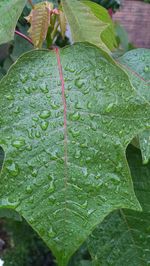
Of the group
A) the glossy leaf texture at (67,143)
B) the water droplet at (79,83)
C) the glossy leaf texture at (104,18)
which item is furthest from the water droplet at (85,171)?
the glossy leaf texture at (104,18)

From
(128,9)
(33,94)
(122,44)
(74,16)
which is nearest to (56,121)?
(33,94)

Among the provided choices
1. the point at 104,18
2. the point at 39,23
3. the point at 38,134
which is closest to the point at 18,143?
the point at 38,134

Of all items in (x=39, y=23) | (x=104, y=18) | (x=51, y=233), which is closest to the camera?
(x=51, y=233)

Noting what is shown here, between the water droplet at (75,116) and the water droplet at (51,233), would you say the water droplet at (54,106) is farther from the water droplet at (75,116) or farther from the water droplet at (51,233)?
the water droplet at (51,233)

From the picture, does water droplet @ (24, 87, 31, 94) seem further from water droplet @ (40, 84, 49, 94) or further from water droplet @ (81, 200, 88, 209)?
water droplet @ (81, 200, 88, 209)

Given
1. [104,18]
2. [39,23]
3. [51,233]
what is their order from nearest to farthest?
[51,233] → [39,23] → [104,18]

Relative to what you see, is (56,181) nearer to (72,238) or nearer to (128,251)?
(72,238)

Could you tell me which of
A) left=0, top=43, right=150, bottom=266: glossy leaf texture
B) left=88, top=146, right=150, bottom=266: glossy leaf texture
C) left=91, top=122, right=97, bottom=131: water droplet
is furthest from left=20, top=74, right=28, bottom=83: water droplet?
left=88, top=146, right=150, bottom=266: glossy leaf texture

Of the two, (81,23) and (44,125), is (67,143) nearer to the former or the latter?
(44,125)
